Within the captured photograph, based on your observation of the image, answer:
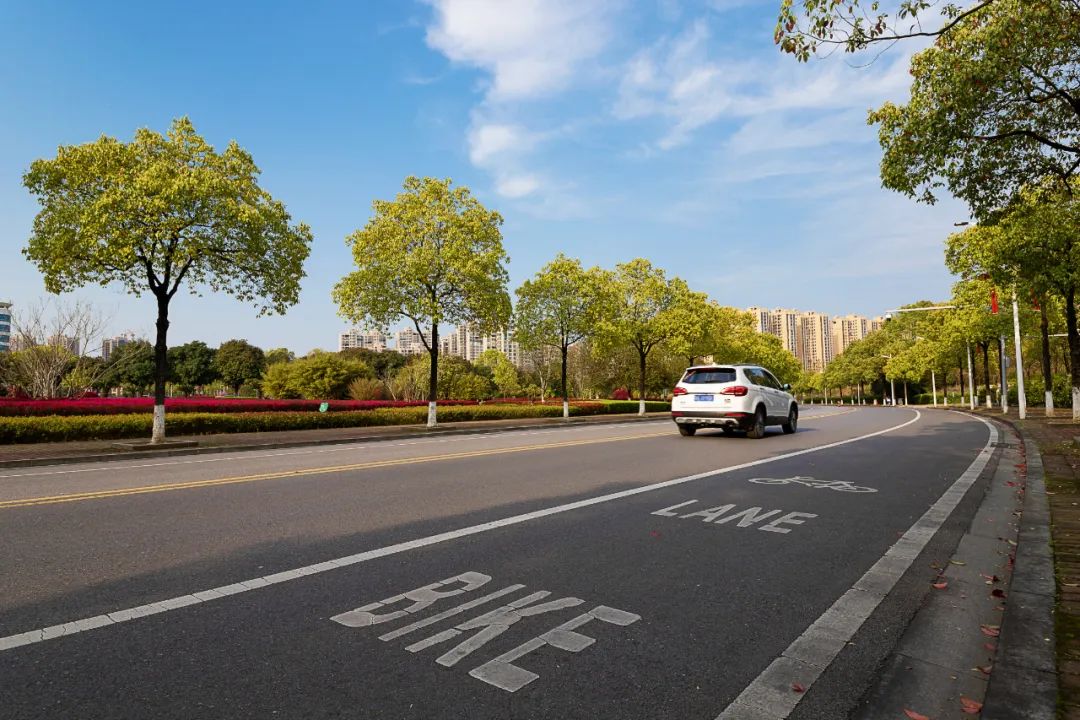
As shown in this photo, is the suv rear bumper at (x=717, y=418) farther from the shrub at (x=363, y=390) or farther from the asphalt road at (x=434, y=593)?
the shrub at (x=363, y=390)

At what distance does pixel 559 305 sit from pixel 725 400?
1872 cm

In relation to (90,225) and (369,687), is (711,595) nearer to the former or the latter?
(369,687)

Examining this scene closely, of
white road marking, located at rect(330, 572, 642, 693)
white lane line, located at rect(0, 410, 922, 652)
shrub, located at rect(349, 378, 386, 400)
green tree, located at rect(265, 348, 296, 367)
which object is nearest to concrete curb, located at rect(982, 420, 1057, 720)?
white road marking, located at rect(330, 572, 642, 693)

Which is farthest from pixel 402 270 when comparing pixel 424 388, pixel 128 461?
pixel 424 388

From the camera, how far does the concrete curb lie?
2.52 m

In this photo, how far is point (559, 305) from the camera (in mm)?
33281

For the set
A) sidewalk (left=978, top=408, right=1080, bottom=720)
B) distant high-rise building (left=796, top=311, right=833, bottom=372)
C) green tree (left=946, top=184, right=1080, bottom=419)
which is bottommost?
sidewalk (left=978, top=408, right=1080, bottom=720)

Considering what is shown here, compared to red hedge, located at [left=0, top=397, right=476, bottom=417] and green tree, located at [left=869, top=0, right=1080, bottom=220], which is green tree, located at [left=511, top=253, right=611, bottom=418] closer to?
Result: red hedge, located at [left=0, top=397, right=476, bottom=417]

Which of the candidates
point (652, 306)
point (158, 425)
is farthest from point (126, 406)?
point (652, 306)

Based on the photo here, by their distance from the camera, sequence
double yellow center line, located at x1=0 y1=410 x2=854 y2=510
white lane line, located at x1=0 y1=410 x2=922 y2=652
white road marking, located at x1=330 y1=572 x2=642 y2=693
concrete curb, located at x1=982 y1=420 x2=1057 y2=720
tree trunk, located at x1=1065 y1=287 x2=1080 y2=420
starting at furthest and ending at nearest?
tree trunk, located at x1=1065 y1=287 x2=1080 y2=420 → double yellow center line, located at x1=0 y1=410 x2=854 y2=510 → white lane line, located at x1=0 y1=410 x2=922 y2=652 → white road marking, located at x1=330 y1=572 x2=642 y2=693 → concrete curb, located at x1=982 y1=420 x2=1057 y2=720

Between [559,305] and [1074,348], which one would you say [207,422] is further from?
[1074,348]

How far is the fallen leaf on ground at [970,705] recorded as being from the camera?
2529 millimetres

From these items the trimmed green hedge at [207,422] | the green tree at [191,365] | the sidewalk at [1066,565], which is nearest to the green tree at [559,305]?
the trimmed green hedge at [207,422]

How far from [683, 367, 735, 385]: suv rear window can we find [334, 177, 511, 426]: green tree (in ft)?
33.7
